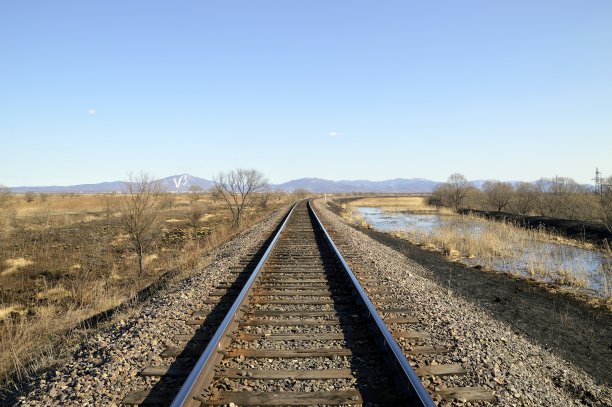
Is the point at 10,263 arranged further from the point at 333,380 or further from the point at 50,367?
the point at 333,380

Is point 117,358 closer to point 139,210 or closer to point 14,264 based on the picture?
point 139,210

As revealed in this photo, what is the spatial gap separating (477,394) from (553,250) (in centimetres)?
1593

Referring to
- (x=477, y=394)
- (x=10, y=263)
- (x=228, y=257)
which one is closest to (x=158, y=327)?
(x=477, y=394)

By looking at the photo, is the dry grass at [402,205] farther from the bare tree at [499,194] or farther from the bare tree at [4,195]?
the bare tree at [4,195]

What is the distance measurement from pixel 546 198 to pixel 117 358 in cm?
3751

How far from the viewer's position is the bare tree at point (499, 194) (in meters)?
39.0

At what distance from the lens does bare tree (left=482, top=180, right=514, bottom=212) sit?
39000 millimetres

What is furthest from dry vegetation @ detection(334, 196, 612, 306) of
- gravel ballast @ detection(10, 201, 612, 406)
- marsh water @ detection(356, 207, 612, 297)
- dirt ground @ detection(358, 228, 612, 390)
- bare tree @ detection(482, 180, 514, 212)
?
bare tree @ detection(482, 180, 514, 212)

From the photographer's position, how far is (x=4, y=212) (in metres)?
26.1

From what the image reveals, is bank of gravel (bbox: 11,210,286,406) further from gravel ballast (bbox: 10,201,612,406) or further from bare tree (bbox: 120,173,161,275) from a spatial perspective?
bare tree (bbox: 120,173,161,275)

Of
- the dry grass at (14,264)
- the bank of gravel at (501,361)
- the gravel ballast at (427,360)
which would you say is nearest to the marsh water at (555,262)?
the bank of gravel at (501,361)

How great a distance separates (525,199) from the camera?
36062 mm

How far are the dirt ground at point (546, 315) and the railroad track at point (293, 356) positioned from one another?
215cm

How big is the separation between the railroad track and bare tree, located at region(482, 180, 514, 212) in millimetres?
37770
